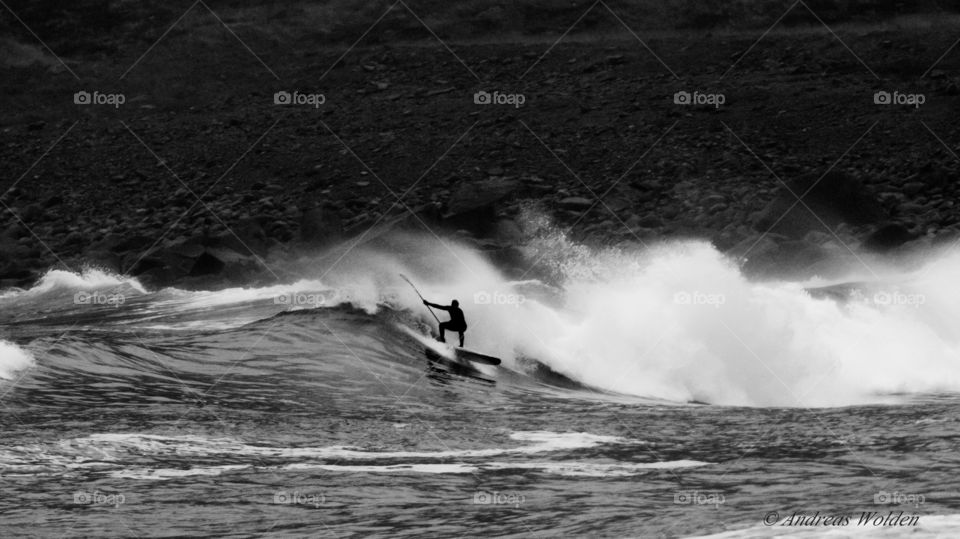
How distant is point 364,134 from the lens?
202ft

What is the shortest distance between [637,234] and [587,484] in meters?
33.5

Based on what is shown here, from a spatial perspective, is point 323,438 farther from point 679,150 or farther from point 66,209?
point 66,209

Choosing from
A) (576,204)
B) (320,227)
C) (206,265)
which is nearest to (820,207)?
(576,204)

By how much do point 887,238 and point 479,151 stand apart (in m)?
19.7

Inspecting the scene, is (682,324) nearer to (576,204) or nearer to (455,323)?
(455,323)

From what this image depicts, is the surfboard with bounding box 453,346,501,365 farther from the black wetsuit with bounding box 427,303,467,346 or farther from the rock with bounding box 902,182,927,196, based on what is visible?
the rock with bounding box 902,182,927,196

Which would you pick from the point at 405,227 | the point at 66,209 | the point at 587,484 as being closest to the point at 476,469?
the point at 587,484

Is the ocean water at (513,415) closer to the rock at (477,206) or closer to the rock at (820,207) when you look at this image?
the rock at (820,207)

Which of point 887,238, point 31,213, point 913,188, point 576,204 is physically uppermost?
→ point 31,213

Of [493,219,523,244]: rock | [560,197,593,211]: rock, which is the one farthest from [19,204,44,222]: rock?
[560,197,593,211]: rock

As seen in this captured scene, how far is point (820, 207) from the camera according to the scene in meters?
45.8

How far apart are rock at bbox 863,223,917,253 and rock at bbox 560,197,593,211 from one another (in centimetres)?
1119

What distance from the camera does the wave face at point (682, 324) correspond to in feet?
79.6

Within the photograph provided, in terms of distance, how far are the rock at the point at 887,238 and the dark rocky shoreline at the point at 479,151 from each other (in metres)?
0.08
